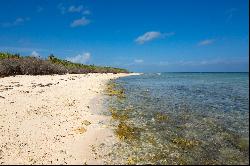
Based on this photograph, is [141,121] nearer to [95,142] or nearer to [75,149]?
[95,142]

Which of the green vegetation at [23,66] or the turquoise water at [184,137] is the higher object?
the green vegetation at [23,66]

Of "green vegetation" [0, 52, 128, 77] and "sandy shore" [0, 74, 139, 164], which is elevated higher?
"green vegetation" [0, 52, 128, 77]

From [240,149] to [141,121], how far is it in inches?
209

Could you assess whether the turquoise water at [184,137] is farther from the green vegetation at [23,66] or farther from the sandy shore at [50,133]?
the green vegetation at [23,66]

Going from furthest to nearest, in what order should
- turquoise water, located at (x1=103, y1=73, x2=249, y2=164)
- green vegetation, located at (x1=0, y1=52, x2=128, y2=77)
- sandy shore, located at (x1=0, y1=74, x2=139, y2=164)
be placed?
1. green vegetation, located at (x1=0, y1=52, x2=128, y2=77)
2. sandy shore, located at (x1=0, y1=74, x2=139, y2=164)
3. turquoise water, located at (x1=103, y1=73, x2=249, y2=164)

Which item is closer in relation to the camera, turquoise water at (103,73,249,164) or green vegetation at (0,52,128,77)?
turquoise water at (103,73,249,164)

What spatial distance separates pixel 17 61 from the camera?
4572cm

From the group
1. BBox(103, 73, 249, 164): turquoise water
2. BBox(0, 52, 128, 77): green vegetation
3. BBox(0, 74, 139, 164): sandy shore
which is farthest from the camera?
BBox(0, 52, 128, 77): green vegetation

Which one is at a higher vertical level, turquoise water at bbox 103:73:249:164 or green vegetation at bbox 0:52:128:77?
green vegetation at bbox 0:52:128:77

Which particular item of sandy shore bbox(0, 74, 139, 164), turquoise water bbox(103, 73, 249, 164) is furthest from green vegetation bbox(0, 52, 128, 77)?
turquoise water bbox(103, 73, 249, 164)

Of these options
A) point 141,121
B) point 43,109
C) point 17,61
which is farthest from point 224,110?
point 17,61

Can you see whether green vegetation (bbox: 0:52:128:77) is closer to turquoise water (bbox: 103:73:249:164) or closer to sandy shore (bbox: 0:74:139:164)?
sandy shore (bbox: 0:74:139:164)

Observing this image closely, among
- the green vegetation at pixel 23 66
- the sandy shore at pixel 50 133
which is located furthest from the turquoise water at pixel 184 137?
the green vegetation at pixel 23 66

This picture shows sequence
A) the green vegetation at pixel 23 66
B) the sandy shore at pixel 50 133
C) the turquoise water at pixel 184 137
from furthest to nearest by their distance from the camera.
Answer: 1. the green vegetation at pixel 23 66
2. the sandy shore at pixel 50 133
3. the turquoise water at pixel 184 137
